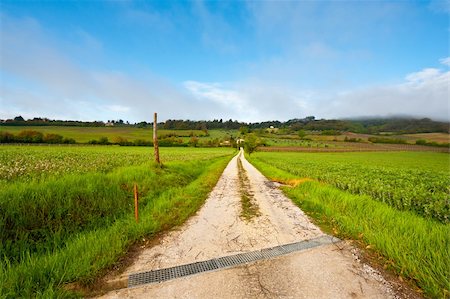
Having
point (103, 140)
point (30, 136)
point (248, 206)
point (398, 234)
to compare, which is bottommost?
point (248, 206)

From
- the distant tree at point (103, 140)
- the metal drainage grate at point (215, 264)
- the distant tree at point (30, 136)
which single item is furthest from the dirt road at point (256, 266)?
the distant tree at point (103, 140)

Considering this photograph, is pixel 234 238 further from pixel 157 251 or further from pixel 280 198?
pixel 280 198

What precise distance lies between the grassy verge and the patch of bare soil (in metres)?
0.58

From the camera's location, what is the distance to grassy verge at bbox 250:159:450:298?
3934 mm

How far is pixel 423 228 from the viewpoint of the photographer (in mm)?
5523

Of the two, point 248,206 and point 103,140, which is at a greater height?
point 103,140

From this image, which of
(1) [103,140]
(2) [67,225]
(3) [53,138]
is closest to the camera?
(2) [67,225]

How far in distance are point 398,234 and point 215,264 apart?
14.8 ft

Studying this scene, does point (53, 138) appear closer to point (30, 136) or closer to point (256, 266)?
point (30, 136)

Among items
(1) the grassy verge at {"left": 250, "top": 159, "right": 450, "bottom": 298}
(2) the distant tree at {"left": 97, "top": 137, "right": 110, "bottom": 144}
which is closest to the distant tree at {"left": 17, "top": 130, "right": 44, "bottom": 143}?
(2) the distant tree at {"left": 97, "top": 137, "right": 110, "bottom": 144}

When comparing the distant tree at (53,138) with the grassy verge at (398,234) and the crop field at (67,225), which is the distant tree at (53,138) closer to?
the crop field at (67,225)

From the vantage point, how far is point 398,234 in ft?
18.2

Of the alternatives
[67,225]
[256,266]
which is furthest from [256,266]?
[67,225]

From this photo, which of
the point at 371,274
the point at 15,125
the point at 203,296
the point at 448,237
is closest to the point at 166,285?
the point at 203,296
